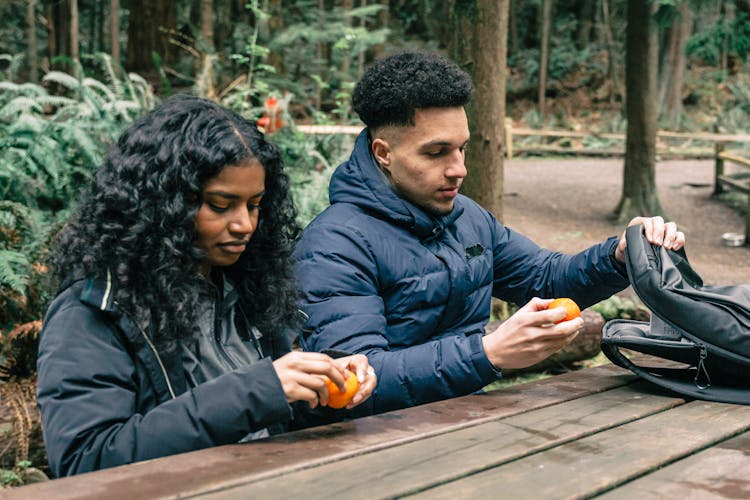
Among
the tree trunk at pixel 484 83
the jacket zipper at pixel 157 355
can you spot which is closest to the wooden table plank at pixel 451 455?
the jacket zipper at pixel 157 355

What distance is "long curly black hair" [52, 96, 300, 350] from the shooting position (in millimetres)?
1900

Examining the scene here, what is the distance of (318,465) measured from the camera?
1.67m

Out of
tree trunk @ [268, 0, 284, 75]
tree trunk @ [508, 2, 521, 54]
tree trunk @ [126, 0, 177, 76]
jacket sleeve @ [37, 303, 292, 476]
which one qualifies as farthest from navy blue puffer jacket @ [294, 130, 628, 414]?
tree trunk @ [508, 2, 521, 54]

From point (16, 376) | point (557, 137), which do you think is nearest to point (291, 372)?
point (16, 376)

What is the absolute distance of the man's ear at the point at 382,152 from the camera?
2.84 m

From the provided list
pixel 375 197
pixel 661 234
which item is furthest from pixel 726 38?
pixel 375 197

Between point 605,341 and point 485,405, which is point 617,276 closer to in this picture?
point 605,341

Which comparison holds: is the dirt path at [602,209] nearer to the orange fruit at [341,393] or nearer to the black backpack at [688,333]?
the black backpack at [688,333]

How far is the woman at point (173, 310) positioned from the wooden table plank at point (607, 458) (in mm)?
443

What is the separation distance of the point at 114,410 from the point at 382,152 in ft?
4.59

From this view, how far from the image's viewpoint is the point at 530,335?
7.30 feet

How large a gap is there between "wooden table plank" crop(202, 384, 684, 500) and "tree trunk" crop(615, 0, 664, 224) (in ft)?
30.8

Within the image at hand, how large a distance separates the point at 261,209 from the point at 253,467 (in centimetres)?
86

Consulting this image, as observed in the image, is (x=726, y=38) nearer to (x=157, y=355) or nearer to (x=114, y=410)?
(x=157, y=355)
